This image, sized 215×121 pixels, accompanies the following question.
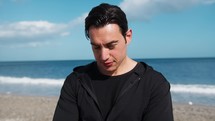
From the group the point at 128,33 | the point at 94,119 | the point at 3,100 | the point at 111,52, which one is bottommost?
the point at 3,100

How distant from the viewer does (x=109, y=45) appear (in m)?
2.03

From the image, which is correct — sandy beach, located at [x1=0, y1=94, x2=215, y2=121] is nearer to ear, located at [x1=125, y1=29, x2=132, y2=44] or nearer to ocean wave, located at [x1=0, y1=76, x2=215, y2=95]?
ocean wave, located at [x1=0, y1=76, x2=215, y2=95]

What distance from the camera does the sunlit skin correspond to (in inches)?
78.8

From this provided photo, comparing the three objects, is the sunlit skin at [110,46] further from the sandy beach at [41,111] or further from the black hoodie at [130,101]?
the sandy beach at [41,111]

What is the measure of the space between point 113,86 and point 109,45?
0.33 m

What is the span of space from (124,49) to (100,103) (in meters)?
0.42

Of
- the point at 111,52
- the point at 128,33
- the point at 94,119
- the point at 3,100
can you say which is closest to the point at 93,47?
the point at 111,52

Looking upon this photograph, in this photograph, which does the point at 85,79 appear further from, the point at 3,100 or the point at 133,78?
the point at 3,100

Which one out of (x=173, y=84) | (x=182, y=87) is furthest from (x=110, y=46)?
(x=173, y=84)

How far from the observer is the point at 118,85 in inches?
85.4

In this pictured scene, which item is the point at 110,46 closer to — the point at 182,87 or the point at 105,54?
the point at 105,54

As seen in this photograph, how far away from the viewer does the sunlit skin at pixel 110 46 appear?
200 cm

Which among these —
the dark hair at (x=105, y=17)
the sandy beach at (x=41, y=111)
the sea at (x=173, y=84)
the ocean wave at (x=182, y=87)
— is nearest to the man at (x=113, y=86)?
the dark hair at (x=105, y=17)

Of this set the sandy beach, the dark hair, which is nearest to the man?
the dark hair
